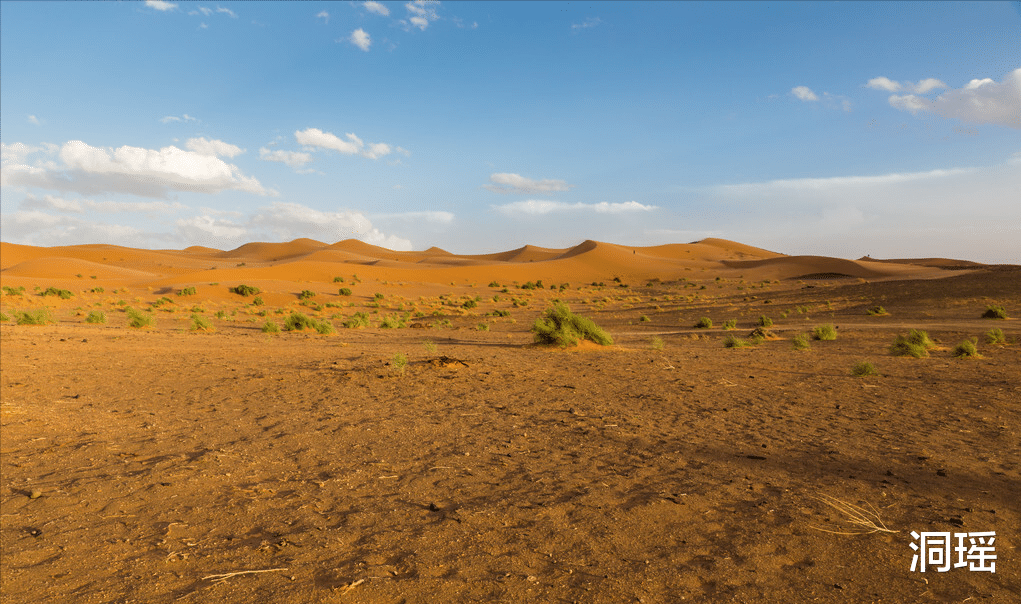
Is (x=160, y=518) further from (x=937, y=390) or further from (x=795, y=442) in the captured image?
(x=937, y=390)

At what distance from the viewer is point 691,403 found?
9.05 metres

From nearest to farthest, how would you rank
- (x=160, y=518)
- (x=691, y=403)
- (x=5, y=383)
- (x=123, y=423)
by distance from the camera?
(x=160, y=518), (x=123, y=423), (x=691, y=403), (x=5, y=383)


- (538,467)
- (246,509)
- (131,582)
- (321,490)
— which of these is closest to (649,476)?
(538,467)

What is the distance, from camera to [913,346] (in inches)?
544

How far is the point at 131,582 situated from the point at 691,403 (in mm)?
7524

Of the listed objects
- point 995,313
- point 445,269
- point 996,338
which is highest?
point 445,269

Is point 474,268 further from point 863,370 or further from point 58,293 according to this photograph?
point 863,370

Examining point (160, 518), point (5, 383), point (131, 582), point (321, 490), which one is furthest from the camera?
point (5, 383)

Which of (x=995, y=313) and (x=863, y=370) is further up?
(x=995, y=313)

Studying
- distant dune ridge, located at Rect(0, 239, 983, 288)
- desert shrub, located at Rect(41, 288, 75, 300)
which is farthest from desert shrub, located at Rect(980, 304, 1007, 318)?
desert shrub, located at Rect(41, 288, 75, 300)

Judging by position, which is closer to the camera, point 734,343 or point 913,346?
point 913,346

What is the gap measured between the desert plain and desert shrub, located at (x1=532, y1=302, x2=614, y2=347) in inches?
74.4

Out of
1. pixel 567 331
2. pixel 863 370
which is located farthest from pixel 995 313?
pixel 567 331

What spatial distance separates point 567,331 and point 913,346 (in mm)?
8805
